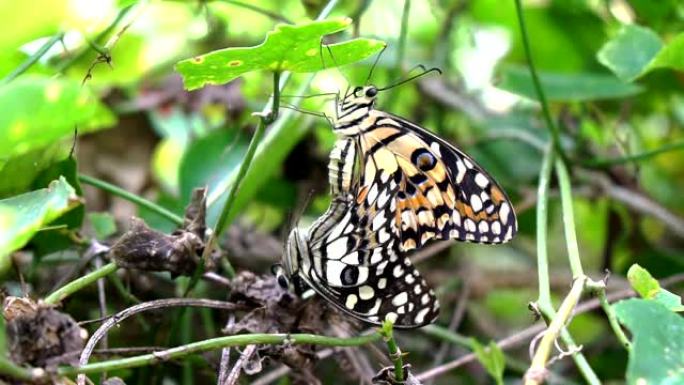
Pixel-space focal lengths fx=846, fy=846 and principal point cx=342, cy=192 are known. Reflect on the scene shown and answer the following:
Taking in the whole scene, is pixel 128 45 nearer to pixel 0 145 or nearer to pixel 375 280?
pixel 375 280

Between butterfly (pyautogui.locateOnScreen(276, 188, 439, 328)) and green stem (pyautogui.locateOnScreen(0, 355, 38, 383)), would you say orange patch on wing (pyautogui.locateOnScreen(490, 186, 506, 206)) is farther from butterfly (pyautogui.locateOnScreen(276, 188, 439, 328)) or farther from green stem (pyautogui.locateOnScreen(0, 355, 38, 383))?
green stem (pyautogui.locateOnScreen(0, 355, 38, 383))

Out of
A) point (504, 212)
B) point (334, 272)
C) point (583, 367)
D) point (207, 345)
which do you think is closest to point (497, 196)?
point (504, 212)

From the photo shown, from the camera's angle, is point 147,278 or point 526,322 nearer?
point 147,278

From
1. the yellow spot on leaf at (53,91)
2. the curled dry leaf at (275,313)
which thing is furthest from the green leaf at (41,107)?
the curled dry leaf at (275,313)

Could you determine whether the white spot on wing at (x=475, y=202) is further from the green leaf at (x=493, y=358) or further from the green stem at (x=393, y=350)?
the green stem at (x=393, y=350)

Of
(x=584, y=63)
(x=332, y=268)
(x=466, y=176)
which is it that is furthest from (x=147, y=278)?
(x=584, y=63)

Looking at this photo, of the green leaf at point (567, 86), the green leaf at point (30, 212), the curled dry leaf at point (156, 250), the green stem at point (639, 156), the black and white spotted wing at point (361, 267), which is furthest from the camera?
the green leaf at point (567, 86)
